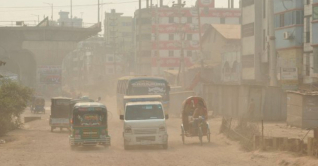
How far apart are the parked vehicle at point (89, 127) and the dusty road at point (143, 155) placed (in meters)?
0.47

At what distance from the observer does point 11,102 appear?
39.9 metres

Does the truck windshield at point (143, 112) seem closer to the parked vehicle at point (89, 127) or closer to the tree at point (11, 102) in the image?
the parked vehicle at point (89, 127)

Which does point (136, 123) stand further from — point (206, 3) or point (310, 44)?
point (206, 3)

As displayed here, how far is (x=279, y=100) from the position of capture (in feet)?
139

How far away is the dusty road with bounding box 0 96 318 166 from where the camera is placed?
2184 centimetres

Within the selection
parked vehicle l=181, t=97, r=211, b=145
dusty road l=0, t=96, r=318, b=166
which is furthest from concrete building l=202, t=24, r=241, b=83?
dusty road l=0, t=96, r=318, b=166

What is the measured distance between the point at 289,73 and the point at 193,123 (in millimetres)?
11044

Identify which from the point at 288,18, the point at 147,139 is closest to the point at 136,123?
the point at 147,139

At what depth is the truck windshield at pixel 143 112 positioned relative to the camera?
91.5 ft

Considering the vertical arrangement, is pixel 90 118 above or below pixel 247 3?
below

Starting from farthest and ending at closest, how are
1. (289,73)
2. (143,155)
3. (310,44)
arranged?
(310,44)
(289,73)
(143,155)

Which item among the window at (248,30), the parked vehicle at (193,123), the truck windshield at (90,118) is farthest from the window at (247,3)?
the truck windshield at (90,118)

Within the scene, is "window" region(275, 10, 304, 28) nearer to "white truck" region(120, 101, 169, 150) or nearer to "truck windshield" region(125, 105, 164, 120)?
"truck windshield" region(125, 105, 164, 120)

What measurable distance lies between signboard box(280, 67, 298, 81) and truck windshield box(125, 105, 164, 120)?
40.7 ft
